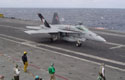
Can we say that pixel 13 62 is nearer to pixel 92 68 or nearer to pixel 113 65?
pixel 92 68


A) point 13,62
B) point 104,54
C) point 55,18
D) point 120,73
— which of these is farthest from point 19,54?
point 55,18

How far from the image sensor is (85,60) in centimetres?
1794

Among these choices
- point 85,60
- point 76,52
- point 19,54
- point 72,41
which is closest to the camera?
point 85,60

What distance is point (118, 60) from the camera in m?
18.2

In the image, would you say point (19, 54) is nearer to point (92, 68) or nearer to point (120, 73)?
point (92, 68)

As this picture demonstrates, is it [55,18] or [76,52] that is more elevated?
[55,18]

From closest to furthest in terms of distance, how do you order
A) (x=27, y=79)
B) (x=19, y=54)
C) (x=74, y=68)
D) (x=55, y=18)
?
(x=27, y=79)
(x=74, y=68)
(x=19, y=54)
(x=55, y=18)

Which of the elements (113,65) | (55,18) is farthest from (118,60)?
(55,18)

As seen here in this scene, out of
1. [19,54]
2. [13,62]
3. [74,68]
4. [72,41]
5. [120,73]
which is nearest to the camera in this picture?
[120,73]

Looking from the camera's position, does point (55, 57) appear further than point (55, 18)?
No

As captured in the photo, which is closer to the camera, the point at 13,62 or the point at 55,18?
the point at 13,62

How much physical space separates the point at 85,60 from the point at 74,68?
2956 millimetres

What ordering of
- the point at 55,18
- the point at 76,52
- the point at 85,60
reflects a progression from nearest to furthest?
the point at 85,60
the point at 76,52
the point at 55,18

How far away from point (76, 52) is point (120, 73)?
7.49m
